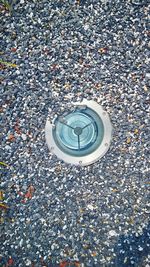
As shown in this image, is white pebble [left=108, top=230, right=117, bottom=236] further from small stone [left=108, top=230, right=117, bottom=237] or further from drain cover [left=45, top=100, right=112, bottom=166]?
drain cover [left=45, top=100, right=112, bottom=166]

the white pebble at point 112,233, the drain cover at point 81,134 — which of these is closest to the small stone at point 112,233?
the white pebble at point 112,233

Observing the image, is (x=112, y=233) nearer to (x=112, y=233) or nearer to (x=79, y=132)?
(x=112, y=233)

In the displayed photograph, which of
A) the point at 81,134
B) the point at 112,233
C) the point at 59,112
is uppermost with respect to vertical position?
the point at 59,112

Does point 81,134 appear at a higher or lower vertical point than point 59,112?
lower

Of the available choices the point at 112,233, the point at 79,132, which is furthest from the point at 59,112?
the point at 112,233

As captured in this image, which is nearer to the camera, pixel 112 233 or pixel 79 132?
pixel 112 233

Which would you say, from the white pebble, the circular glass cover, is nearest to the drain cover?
the circular glass cover
